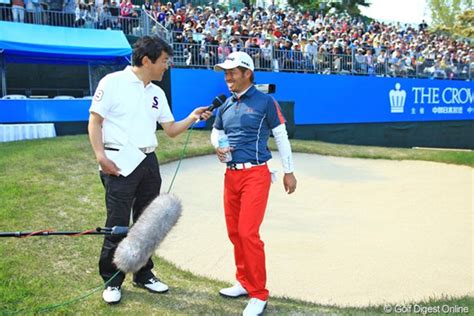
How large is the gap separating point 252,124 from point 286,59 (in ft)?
47.6

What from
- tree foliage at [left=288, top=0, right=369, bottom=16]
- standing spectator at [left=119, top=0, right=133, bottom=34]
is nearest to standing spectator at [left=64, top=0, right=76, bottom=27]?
standing spectator at [left=119, top=0, right=133, bottom=34]

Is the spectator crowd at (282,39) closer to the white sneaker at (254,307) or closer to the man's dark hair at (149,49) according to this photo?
the man's dark hair at (149,49)

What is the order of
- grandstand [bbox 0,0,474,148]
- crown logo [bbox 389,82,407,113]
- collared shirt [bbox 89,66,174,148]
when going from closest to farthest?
collared shirt [bbox 89,66,174,148]
grandstand [bbox 0,0,474,148]
crown logo [bbox 389,82,407,113]

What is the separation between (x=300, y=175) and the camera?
10898 millimetres

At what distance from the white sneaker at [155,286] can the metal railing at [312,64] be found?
12256 millimetres

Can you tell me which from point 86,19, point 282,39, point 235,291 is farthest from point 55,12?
point 235,291

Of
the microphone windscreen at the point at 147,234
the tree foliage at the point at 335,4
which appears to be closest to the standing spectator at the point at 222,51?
the microphone windscreen at the point at 147,234

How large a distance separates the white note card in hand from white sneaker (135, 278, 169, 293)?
104 cm

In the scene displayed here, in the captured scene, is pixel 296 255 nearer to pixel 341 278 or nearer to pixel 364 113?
pixel 341 278

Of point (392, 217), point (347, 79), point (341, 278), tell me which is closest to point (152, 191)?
point (341, 278)

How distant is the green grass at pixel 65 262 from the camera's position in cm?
395

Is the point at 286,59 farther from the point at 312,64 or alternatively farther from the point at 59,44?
the point at 59,44

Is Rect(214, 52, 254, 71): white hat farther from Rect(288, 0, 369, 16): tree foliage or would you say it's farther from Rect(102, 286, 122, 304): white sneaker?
Rect(288, 0, 369, 16): tree foliage

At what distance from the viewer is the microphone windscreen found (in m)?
3.31
